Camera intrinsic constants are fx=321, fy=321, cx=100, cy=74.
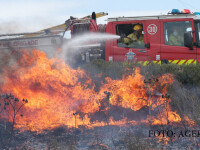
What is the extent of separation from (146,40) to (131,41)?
575 mm

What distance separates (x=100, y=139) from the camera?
7.82 m

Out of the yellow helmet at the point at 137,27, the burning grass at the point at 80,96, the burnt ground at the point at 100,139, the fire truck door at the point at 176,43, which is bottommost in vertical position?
the burnt ground at the point at 100,139

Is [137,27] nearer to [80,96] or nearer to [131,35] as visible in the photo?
[131,35]

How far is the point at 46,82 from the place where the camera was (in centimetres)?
1059

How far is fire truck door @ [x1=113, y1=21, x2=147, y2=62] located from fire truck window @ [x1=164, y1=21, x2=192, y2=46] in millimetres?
882

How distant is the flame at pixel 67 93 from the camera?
30.3 ft

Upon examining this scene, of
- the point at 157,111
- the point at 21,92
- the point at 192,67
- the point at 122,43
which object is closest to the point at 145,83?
the point at 157,111

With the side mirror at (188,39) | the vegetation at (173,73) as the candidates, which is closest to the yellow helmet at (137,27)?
the vegetation at (173,73)

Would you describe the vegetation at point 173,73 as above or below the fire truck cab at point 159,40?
below

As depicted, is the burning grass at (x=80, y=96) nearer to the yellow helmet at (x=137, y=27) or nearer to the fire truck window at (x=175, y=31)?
the fire truck window at (x=175, y=31)

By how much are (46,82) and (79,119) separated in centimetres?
207

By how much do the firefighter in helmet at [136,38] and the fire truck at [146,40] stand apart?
4 cm

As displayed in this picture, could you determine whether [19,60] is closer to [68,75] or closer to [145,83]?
[68,75]

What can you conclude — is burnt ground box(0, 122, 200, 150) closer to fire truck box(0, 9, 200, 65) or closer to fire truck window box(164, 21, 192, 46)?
fire truck box(0, 9, 200, 65)
